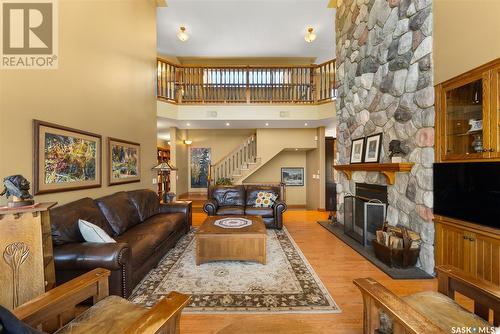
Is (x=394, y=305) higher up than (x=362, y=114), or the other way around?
(x=362, y=114)

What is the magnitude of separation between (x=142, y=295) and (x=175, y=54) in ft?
25.3

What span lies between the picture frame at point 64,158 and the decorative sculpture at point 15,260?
1.05 m

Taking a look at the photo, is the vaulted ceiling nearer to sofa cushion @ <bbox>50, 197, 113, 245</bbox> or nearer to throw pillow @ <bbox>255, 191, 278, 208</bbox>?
throw pillow @ <bbox>255, 191, 278, 208</bbox>

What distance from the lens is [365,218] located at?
3607 millimetres

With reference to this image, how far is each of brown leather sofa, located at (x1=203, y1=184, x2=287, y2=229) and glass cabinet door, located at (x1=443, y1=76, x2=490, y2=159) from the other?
118 inches

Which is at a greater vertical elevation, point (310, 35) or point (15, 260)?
point (310, 35)

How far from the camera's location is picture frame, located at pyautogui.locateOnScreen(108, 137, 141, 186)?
11.7ft

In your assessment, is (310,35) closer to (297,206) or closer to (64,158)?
(297,206)

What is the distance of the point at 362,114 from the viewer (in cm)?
421

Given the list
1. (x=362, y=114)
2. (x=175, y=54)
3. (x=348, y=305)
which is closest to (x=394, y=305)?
(x=348, y=305)

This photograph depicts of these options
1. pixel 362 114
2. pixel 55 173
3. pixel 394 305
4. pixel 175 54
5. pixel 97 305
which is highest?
pixel 175 54

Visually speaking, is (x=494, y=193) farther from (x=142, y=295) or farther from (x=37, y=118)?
(x=37, y=118)

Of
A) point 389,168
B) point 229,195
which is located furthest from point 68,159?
point 389,168

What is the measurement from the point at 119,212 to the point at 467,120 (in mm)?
4430
